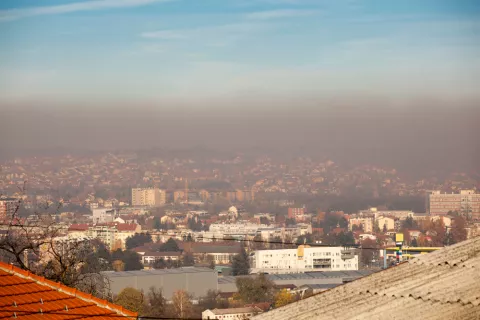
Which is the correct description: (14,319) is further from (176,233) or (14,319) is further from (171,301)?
(176,233)

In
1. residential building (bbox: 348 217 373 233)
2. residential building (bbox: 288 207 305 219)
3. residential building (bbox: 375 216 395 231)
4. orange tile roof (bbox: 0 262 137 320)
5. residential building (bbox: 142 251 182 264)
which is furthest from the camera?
residential building (bbox: 288 207 305 219)

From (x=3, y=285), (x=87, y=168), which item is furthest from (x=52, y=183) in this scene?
(x=3, y=285)

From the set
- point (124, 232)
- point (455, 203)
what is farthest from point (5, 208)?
point (455, 203)

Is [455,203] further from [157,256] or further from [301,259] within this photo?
[157,256]

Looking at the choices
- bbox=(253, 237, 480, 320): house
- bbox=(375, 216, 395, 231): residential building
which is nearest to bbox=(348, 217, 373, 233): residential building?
bbox=(375, 216, 395, 231): residential building

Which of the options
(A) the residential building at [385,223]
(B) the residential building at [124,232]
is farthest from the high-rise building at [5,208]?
(A) the residential building at [385,223]

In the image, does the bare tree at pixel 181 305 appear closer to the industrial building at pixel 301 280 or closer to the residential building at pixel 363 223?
the industrial building at pixel 301 280

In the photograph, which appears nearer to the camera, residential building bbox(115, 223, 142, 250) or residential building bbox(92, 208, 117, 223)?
residential building bbox(115, 223, 142, 250)

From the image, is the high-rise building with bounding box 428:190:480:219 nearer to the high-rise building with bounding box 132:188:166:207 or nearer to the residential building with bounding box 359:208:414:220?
the residential building with bounding box 359:208:414:220
